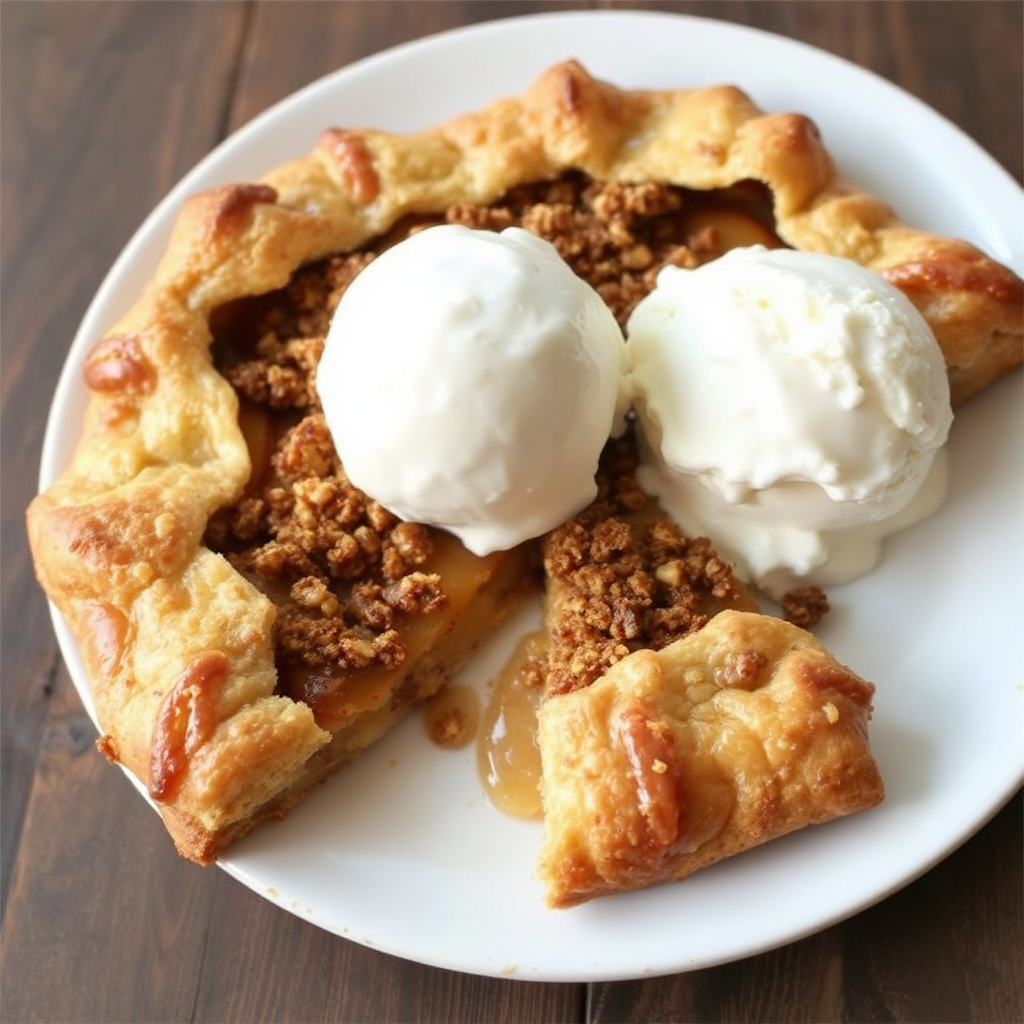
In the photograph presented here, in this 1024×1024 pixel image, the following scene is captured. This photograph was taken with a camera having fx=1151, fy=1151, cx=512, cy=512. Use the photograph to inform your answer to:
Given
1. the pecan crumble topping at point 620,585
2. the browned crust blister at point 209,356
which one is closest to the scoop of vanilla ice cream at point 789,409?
the pecan crumble topping at point 620,585

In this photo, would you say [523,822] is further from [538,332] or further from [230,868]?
[538,332]

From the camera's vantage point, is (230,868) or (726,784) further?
(230,868)

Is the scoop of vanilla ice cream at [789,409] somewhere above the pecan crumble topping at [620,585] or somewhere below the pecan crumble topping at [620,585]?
above

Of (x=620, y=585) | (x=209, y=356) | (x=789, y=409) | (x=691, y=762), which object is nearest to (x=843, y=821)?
(x=691, y=762)

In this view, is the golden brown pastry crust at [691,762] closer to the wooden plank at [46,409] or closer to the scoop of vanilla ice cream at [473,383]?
the scoop of vanilla ice cream at [473,383]

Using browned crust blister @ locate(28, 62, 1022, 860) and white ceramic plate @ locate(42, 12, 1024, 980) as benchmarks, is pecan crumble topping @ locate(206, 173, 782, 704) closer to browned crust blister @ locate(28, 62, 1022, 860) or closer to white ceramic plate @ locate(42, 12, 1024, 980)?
browned crust blister @ locate(28, 62, 1022, 860)

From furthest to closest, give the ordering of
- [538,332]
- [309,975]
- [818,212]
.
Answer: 1. [818,212]
2. [309,975]
3. [538,332]

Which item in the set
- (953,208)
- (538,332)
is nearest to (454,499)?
(538,332)
